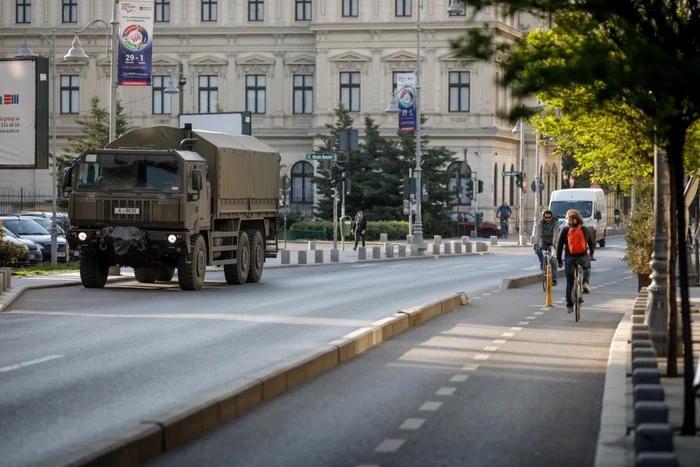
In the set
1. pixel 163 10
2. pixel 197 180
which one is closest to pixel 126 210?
pixel 197 180

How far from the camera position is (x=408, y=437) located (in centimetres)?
1038

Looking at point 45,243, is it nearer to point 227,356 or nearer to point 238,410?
point 227,356

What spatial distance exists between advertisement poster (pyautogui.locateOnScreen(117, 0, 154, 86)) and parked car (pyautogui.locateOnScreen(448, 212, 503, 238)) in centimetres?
4274

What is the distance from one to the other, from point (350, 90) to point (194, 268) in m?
58.5

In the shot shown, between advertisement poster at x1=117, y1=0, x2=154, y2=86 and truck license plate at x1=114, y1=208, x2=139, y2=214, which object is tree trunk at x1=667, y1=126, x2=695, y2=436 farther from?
advertisement poster at x1=117, y1=0, x2=154, y2=86

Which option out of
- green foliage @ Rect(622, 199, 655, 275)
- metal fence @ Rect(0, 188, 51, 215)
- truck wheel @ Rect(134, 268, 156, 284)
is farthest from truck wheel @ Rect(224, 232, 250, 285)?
metal fence @ Rect(0, 188, 51, 215)

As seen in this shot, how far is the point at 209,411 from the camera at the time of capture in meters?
10.5

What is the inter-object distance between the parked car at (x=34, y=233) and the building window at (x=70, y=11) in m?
44.8

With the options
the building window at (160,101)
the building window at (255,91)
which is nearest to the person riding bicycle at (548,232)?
the building window at (255,91)

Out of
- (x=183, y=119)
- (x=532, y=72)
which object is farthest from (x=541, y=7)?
(x=183, y=119)

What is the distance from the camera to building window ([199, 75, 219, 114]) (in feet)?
288

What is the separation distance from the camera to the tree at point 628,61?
27.3ft

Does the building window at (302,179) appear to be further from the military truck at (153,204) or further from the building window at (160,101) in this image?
the military truck at (153,204)

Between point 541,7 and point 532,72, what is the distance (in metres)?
1.44
